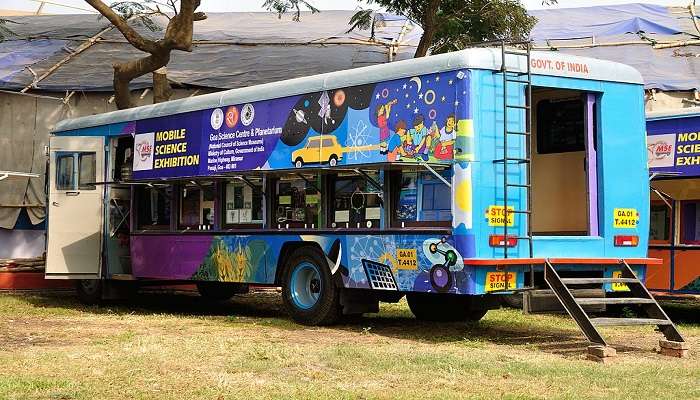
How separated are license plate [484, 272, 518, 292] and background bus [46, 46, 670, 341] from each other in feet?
0.06

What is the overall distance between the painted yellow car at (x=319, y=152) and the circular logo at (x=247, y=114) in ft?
3.36

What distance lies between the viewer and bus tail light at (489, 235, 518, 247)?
11.2 m

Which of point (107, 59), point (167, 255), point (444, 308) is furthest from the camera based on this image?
point (107, 59)

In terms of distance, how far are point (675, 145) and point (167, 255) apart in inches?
274

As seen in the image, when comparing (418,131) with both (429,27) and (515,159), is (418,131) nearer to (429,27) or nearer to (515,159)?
(515,159)

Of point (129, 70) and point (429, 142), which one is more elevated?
point (129, 70)

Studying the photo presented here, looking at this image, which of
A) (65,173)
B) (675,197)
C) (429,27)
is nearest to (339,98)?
(675,197)

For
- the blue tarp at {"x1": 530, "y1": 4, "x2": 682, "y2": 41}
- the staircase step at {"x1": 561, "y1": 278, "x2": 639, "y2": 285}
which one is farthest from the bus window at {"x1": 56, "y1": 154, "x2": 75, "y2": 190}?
the blue tarp at {"x1": 530, "y1": 4, "x2": 682, "y2": 41}

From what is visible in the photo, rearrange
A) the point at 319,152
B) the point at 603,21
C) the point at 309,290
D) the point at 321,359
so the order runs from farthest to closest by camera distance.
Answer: the point at 603,21 < the point at 309,290 < the point at 319,152 < the point at 321,359

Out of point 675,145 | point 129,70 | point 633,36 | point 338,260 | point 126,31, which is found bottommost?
point 338,260

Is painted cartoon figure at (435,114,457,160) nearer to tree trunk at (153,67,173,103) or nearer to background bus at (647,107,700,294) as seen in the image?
background bus at (647,107,700,294)

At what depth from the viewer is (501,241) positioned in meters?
11.3

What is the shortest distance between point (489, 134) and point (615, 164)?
1776 millimetres

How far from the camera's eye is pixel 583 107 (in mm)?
12523
